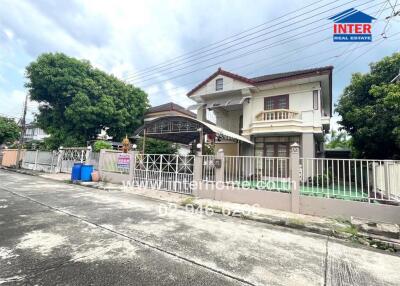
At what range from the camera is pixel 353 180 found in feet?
19.7

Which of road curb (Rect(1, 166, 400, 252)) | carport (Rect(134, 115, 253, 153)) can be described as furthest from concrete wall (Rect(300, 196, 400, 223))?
carport (Rect(134, 115, 253, 153))

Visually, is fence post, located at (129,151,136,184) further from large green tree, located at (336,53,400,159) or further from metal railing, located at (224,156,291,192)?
large green tree, located at (336,53,400,159)

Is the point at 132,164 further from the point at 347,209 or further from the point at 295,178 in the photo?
the point at 347,209

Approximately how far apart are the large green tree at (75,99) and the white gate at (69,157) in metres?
1.38

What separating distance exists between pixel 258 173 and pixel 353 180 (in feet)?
8.92

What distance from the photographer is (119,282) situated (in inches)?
107

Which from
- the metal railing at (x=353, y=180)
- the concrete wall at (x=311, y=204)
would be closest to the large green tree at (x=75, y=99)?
the concrete wall at (x=311, y=204)

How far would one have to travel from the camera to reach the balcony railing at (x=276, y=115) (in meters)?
12.6

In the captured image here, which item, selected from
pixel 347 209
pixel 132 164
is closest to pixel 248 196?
pixel 347 209

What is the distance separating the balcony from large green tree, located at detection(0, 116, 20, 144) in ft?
110

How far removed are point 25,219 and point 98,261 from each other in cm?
331

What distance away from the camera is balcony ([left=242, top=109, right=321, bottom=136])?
12.2 meters

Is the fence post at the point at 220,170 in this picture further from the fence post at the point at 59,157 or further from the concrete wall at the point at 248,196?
the fence post at the point at 59,157

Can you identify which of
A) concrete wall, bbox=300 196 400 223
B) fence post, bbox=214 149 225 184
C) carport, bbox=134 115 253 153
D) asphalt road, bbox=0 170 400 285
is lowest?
asphalt road, bbox=0 170 400 285
